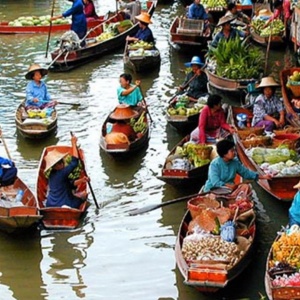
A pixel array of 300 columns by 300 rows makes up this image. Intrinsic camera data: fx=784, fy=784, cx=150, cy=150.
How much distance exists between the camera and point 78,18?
738 inches

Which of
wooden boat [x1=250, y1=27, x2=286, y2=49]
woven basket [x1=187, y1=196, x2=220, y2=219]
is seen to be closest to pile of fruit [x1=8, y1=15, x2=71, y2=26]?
wooden boat [x1=250, y1=27, x2=286, y2=49]

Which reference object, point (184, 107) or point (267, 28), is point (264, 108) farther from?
point (267, 28)

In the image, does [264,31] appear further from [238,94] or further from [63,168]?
[63,168]

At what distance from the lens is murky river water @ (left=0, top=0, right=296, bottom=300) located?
9086 mm

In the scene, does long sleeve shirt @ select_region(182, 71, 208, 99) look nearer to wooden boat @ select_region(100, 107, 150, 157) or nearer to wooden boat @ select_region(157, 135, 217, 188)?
wooden boat @ select_region(100, 107, 150, 157)

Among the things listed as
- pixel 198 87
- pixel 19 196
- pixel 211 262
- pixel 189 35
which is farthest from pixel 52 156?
pixel 189 35

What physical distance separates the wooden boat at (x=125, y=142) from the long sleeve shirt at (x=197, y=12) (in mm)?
6256

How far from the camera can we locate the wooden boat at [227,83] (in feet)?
48.4

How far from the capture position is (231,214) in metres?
9.25

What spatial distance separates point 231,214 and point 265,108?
3.67m

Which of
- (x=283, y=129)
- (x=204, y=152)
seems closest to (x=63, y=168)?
(x=204, y=152)

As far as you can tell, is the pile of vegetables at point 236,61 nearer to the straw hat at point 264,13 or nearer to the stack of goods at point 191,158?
the stack of goods at point 191,158

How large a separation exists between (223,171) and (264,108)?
9.63 ft

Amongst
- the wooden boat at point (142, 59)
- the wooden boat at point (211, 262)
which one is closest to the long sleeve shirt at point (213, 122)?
the wooden boat at point (211, 262)
